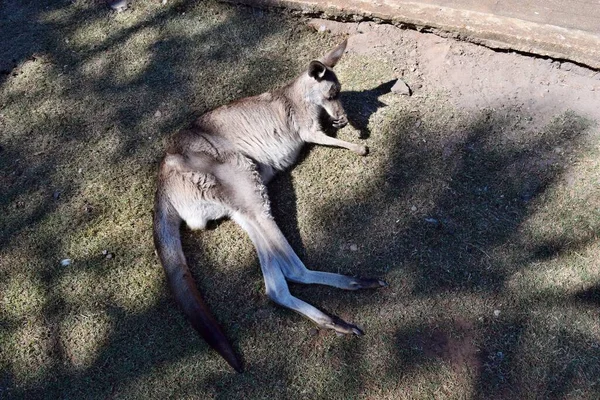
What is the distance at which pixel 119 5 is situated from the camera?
A: 491cm

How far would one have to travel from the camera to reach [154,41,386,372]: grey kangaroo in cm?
304

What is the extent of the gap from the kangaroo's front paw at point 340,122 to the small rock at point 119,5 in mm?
2359

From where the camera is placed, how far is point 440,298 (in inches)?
121

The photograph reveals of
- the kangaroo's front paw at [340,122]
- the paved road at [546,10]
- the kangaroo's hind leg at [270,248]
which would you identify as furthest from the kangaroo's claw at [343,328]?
the paved road at [546,10]

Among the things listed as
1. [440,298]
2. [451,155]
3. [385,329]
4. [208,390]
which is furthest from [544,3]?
[208,390]

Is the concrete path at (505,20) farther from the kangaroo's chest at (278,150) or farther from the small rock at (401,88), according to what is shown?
the kangaroo's chest at (278,150)

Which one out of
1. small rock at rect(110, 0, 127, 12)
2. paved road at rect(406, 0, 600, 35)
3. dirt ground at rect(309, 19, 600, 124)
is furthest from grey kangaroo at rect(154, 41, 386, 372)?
small rock at rect(110, 0, 127, 12)

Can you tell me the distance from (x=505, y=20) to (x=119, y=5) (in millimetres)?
3189

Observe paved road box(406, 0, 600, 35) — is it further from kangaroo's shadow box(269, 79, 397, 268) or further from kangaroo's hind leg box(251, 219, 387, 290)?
kangaroo's hind leg box(251, 219, 387, 290)

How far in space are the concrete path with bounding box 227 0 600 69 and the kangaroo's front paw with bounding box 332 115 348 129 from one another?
1.00 m

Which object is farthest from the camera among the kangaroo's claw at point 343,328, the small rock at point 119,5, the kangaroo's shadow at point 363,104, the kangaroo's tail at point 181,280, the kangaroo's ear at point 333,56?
the small rock at point 119,5

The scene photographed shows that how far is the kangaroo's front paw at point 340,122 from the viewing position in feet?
12.3

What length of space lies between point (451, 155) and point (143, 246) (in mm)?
2030

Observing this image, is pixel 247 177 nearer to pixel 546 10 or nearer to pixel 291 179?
pixel 291 179
